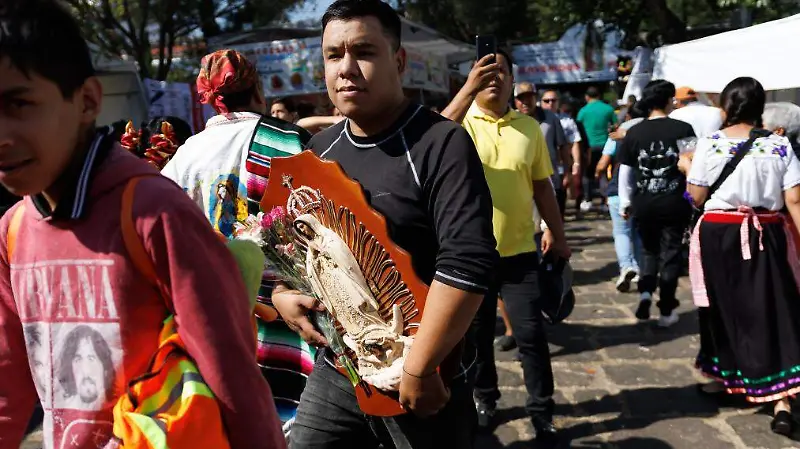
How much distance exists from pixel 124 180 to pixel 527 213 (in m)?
2.92

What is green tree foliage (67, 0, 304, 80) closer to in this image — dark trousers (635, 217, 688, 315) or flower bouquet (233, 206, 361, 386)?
dark trousers (635, 217, 688, 315)

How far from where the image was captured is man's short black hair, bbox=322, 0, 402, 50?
1.97 m

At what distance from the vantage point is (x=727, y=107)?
409 cm

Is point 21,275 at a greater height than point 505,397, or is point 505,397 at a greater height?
point 21,275

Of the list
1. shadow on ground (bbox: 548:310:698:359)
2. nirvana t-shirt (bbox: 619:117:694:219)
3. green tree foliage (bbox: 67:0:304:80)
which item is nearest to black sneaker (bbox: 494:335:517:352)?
shadow on ground (bbox: 548:310:698:359)

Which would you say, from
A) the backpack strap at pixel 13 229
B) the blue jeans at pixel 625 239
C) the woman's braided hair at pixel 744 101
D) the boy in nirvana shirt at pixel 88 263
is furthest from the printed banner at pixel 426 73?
the boy in nirvana shirt at pixel 88 263

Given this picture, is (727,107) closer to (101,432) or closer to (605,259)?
(101,432)

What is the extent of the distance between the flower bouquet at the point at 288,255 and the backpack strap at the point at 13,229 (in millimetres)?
643

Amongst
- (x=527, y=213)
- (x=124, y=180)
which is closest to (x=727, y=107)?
(x=527, y=213)

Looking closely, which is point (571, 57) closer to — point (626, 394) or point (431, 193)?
point (626, 394)

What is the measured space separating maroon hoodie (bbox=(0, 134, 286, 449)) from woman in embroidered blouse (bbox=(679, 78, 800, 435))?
140 inches

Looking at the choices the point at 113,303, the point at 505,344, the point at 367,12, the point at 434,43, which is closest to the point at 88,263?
the point at 113,303

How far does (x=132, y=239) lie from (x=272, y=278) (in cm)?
137

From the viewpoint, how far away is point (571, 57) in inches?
926
